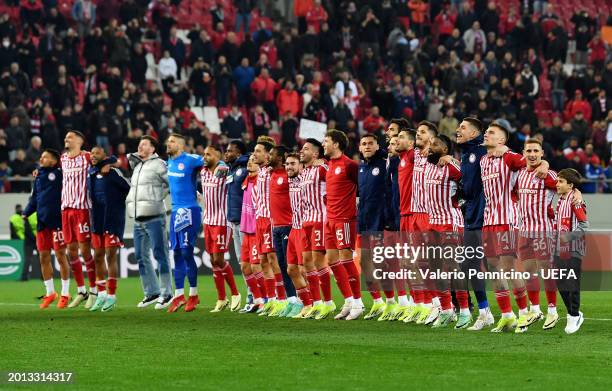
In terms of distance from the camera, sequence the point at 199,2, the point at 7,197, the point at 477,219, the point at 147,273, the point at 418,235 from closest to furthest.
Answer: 1. the point at 477,219
2. the point at 418,235
3. the point at 147,273
4. the point at 7,197
5. the point at 199,2

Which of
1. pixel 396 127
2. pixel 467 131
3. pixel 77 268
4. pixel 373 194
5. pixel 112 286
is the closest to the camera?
pixel 467 131

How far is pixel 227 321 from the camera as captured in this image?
16.0 metres

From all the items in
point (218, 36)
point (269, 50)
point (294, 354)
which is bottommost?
point (294, 354)

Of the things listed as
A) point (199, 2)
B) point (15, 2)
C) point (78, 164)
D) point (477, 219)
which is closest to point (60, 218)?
point (78, 164)

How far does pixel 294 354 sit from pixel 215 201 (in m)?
6.45

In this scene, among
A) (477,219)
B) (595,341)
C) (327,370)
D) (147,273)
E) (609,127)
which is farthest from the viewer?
(609,127)

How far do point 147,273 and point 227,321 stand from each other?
3.15 m

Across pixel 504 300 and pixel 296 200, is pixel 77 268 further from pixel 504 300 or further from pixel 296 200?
pixel 504 300

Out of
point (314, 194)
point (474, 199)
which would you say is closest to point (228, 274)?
point (314, 194)

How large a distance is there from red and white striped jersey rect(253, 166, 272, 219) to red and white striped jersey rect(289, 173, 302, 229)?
21.6 inches

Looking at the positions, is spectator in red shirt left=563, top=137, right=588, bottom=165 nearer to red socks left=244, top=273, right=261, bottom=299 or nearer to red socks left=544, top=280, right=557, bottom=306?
red socks left=244, top=273, right=261, bottom=299

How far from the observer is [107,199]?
1864cm

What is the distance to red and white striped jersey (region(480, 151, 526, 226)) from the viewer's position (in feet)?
45.3

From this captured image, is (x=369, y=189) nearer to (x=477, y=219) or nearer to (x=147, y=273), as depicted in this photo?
(x=477, y=219)
